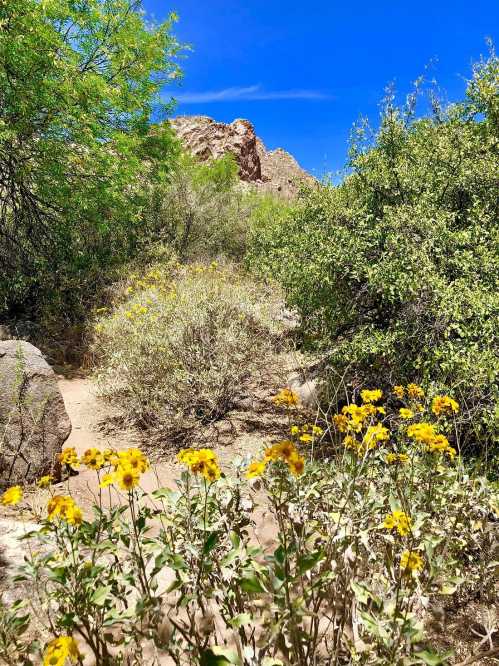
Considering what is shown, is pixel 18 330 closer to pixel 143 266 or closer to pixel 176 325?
pixel 143 266

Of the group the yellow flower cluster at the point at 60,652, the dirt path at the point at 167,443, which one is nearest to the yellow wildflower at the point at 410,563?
the yellow flower cluster at the point at 60,652

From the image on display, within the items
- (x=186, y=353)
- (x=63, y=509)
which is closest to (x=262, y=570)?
(x=63, y=509)

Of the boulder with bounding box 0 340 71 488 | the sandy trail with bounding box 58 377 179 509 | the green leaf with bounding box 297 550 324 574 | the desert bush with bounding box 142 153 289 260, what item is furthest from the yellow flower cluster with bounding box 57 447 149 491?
the desert bush with bounding box 142 153 289 260

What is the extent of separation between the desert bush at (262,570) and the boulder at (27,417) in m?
1.59

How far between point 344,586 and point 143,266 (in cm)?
875

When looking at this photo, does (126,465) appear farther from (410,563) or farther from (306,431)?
(306,431)

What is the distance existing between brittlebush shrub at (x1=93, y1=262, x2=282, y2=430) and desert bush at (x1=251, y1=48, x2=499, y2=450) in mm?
816

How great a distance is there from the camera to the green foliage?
21.9 ft

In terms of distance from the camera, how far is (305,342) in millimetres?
5578

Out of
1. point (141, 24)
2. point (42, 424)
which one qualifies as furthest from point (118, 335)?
point (141, 24)

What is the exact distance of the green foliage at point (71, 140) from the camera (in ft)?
21.9

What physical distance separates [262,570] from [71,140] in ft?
25.8

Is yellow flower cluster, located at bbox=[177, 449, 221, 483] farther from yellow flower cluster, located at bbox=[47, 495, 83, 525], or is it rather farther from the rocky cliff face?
the rocky cliff face

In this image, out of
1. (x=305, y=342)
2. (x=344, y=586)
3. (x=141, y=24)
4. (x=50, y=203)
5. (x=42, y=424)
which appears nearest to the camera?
(x=344, y=586)
